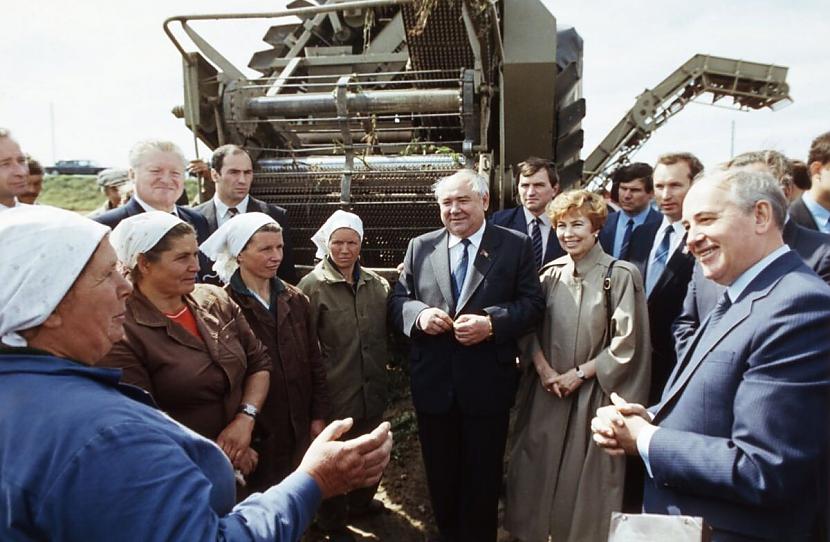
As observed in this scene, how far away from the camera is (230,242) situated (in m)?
2.87

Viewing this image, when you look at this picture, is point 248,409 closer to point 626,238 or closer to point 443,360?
point 443,360

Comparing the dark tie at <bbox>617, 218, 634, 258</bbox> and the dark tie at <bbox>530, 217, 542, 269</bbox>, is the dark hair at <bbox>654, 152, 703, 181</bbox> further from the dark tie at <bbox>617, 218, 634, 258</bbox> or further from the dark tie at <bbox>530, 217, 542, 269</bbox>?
the dark tie at <bbox>530, 217, 542, 269</bbox>

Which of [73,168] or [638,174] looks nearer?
[638,174]

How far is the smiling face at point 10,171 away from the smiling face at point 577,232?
283cm

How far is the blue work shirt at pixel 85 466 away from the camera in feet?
3.27

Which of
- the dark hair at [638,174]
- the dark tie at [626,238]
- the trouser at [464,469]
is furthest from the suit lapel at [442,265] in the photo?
the dark hair at [638,174]

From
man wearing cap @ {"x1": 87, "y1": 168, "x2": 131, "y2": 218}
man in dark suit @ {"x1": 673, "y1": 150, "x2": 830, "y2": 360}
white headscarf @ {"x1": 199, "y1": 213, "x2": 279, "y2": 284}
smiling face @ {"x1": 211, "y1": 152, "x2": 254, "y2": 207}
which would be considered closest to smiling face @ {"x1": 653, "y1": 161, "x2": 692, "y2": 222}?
man in dark suit @ {"x1": 673, "y1": 150, "x2": 830, "y2": 360}

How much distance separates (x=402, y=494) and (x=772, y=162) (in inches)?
107

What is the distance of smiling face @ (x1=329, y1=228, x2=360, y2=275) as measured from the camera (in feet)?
10.6

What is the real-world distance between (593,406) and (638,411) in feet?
3.05

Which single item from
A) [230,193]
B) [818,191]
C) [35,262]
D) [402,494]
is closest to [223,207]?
[230,193]

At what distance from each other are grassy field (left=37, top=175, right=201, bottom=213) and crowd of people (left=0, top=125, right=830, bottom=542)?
82.0 ft

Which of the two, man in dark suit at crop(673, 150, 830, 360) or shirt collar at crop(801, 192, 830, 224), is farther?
shirt collar at crop(801, 192, 830, 224)

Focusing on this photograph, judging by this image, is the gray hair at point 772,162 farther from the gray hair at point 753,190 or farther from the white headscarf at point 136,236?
the white headscarf at point 136,236
